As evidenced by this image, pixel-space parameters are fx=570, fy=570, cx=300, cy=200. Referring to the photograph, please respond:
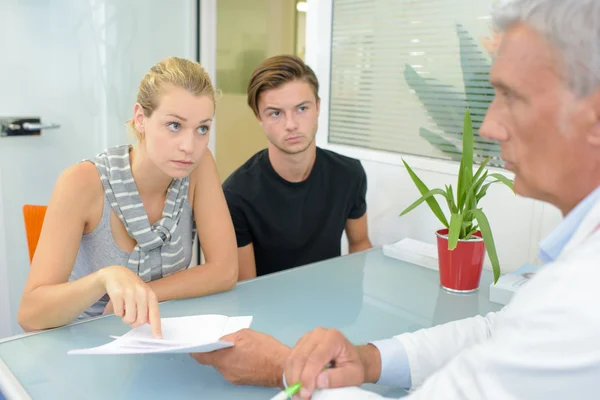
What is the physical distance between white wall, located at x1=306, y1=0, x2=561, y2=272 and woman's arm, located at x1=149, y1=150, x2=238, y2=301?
2.94 feet

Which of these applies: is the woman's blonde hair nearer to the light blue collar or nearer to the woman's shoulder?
the woman's shoulder

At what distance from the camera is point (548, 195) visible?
Result: 773mm

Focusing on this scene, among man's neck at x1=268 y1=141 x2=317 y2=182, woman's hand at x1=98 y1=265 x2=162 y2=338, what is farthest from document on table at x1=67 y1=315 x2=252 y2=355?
man's neck at x1=268 y1=141 x2=317 y2=182

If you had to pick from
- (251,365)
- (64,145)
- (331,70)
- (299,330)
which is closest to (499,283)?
(299,330)

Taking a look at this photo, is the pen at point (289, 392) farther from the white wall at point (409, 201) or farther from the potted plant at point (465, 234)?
the white wall at point (409, 201)

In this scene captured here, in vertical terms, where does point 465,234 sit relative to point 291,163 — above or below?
below

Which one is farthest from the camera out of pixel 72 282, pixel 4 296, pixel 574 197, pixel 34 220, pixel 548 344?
pixel 4 296

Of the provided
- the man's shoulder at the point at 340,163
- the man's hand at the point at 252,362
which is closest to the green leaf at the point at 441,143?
the man's shoulder at the point at 340,163

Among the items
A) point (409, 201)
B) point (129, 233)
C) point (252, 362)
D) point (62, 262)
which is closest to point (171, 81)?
point (129, 233)

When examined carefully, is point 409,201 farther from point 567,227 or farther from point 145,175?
point 567,227

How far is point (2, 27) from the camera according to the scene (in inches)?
96.1

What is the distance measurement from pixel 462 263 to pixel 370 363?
0.64 metres

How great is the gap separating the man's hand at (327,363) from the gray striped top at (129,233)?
70 cm

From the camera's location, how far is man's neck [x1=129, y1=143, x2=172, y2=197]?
61.2 inches
